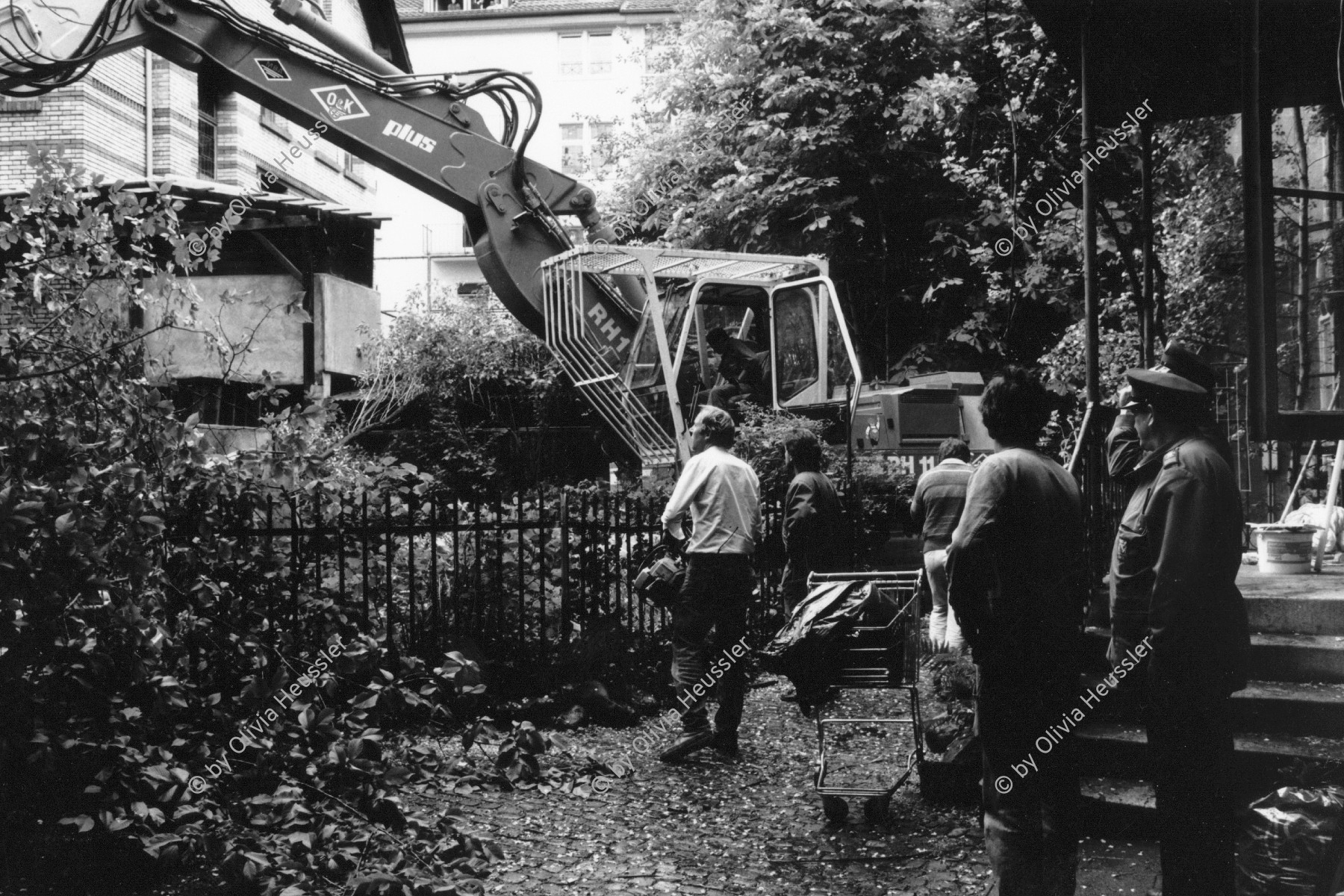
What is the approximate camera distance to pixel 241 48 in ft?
35.0

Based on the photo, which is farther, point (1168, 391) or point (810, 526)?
point (810, 526)

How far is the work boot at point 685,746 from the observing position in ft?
22.5

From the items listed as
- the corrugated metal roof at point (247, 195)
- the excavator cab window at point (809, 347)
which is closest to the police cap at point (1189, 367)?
the excavator cab window at point (809, 347)

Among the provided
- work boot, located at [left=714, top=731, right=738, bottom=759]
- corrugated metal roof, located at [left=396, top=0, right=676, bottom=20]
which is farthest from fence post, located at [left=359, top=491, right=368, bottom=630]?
corrugated metal roof, located at [left=396, top=0, right=676, bottom=20]

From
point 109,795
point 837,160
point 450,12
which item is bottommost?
point 109,795

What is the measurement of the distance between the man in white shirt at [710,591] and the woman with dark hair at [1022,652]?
282 centimetres

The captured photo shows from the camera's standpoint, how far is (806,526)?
326 inches

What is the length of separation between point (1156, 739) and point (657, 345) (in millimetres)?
7090

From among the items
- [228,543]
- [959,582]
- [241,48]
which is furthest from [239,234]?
→ [959,582]

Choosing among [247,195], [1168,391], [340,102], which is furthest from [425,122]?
[1168,391]

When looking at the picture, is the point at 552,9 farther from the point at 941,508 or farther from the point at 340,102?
the point at 941,508

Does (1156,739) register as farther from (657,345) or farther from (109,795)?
(657,345)

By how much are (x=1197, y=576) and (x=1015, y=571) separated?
2.00ft

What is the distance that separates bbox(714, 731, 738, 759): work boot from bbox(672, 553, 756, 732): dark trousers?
0.03m
